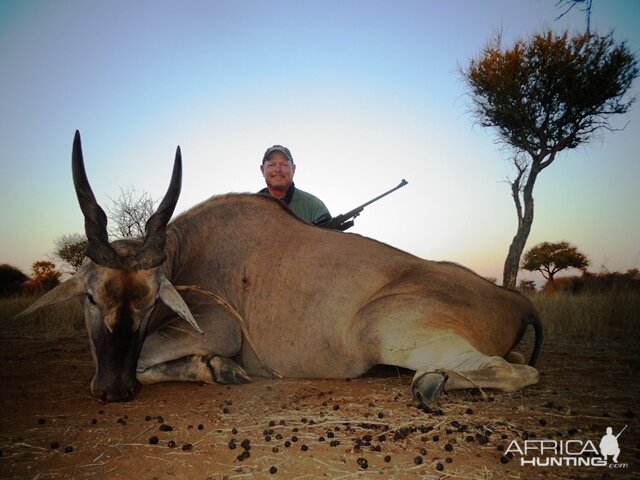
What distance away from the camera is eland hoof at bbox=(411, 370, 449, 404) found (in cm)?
325

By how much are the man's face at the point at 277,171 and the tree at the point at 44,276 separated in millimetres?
12121

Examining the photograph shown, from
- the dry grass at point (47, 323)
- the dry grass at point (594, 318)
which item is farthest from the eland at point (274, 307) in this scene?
the dry grass at point (47, 323)

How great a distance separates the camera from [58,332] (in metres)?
7.73

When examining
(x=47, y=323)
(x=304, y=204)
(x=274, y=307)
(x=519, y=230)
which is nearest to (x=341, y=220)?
(x=304, y=204)

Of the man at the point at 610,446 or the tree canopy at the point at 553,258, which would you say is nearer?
the man at the point at 610,446

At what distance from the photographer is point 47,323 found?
8.44 meters

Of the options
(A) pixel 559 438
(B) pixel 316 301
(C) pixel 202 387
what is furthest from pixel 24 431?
(A) pixel 559 438

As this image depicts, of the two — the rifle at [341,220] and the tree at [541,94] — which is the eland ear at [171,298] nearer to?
the rifle at [341,220]

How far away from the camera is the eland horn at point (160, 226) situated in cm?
371

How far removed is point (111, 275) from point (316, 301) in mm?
1585

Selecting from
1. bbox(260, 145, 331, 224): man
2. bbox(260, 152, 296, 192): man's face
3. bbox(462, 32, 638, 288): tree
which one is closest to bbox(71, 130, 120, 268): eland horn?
bbox(260, 145, 331, 224): man

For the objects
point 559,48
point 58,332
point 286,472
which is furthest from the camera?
point 559,48

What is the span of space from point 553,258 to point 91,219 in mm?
24981

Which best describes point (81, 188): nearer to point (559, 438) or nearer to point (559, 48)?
point (559, 438)
